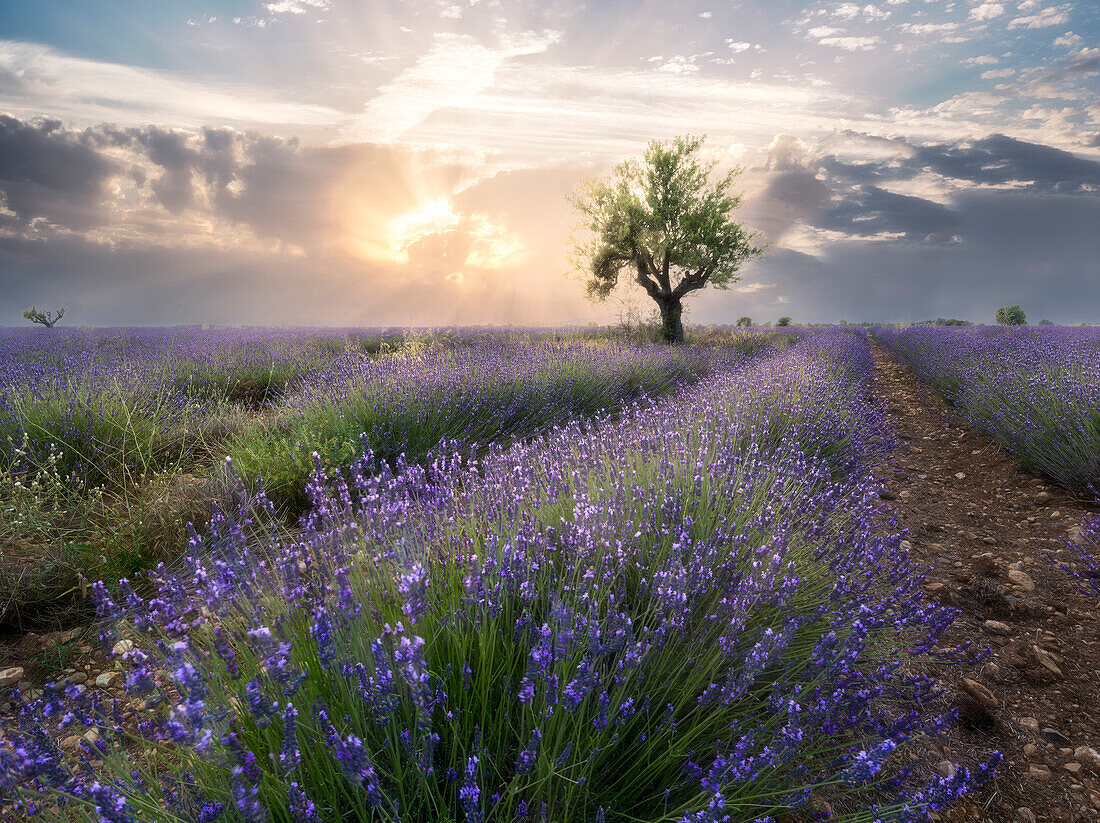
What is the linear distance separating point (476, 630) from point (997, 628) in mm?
2960

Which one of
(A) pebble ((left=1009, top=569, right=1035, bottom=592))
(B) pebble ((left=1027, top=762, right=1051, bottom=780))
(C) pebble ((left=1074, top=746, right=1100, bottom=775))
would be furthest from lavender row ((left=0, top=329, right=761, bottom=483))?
(A) pebble ((left=1009, top=569, right=1035, bottom=592))

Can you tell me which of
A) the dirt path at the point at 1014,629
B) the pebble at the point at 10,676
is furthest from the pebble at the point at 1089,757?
the pebble at the point at 10,676

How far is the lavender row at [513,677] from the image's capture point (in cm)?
112

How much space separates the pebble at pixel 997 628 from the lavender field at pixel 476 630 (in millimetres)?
570

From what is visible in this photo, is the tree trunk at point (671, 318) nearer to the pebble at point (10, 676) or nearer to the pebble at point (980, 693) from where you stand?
the pebble at point (980, 693)

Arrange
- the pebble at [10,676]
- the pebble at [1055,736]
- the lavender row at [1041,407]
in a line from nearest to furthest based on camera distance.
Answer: the pebble at [1055,736], the pebble at [10,676], the lavender row at [1041,407]

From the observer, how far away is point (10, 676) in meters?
2.37

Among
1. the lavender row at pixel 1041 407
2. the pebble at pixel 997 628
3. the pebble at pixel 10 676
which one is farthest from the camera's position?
the lavender row at pixel 1041 407

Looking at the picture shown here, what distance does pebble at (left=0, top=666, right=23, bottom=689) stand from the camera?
234 centimetres

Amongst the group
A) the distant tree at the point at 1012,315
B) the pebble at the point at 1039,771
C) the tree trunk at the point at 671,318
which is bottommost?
the pebble at the point at 1039,771

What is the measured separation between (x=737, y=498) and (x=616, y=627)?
4.64ft

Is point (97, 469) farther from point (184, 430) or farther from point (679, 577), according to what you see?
point (679, 577)

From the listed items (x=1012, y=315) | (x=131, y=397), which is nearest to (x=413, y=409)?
(x=131, y=397)

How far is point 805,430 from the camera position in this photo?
15.3 feet
